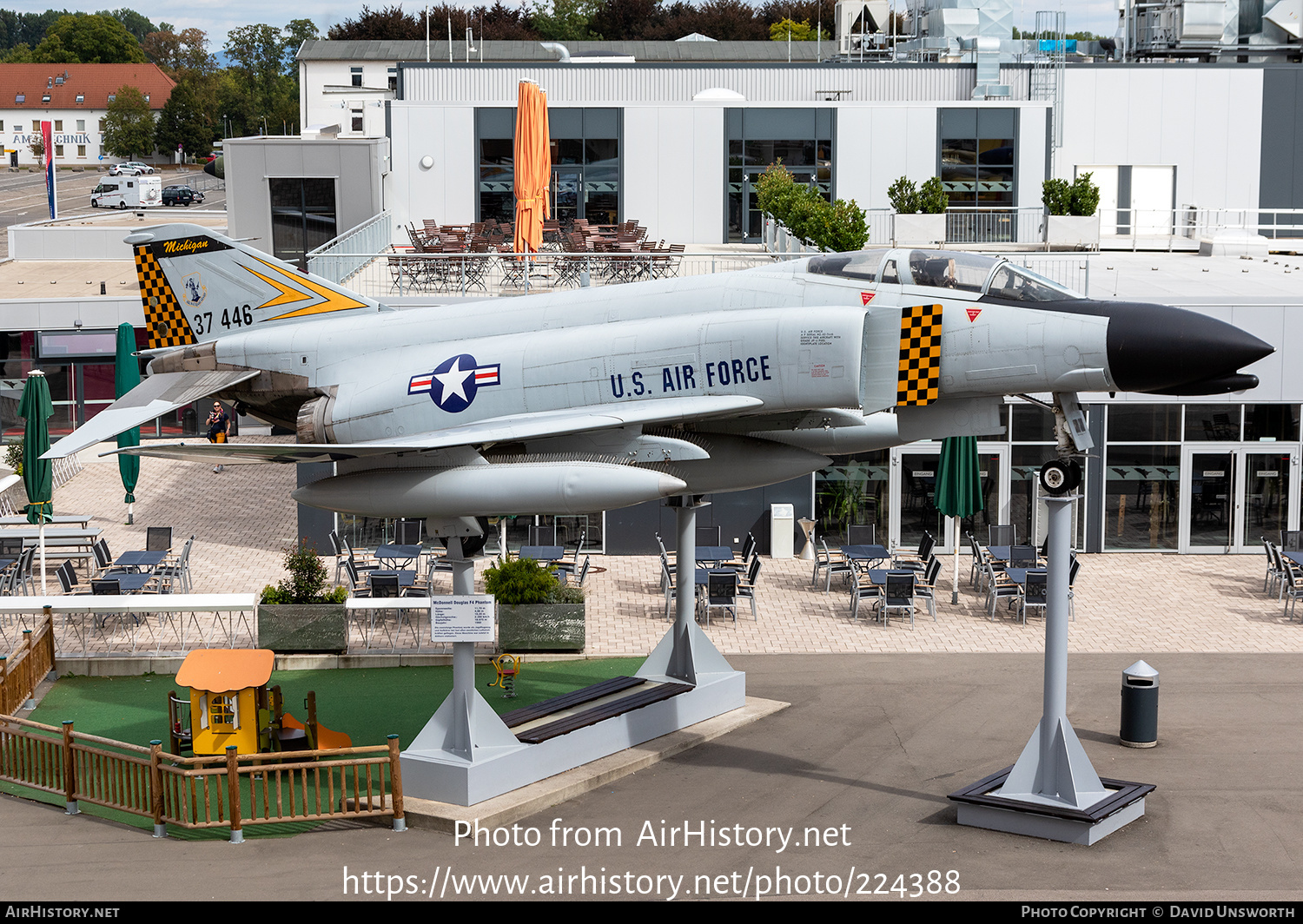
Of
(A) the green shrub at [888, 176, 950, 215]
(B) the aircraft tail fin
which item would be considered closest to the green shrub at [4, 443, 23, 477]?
(B) the aircraft tail fin

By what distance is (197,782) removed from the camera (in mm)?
13938

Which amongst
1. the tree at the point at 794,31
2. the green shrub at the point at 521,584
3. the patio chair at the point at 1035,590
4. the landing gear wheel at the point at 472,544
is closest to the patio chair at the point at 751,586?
the green shrub at the point at 521,584

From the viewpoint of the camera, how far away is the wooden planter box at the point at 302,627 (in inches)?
702

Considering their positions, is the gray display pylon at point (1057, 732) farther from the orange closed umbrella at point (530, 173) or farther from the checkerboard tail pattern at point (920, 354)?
the orange closed umbrella at point (530, 173)

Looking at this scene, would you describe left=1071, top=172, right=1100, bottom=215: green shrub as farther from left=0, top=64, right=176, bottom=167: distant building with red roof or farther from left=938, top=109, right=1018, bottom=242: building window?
left=0, top=64, right=176, bottom=167: distant building with red roof

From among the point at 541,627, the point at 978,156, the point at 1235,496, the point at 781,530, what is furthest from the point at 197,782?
the point at 978,156

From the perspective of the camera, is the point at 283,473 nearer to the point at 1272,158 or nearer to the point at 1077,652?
the point at 1077,652

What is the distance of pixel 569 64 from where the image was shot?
43000 millimetres

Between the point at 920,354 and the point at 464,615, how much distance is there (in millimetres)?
4757

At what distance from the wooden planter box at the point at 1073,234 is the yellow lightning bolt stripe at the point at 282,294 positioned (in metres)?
23.2

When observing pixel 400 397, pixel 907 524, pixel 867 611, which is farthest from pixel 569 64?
pixel 400 397

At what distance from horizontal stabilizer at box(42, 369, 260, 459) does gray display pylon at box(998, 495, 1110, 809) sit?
825 centimetres

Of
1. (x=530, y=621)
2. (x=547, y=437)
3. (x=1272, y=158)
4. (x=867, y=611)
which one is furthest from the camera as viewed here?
(x=1272, y=158)

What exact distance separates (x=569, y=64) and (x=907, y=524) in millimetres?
23817
